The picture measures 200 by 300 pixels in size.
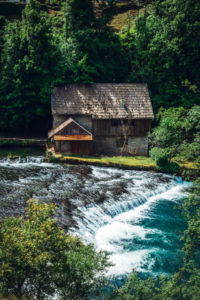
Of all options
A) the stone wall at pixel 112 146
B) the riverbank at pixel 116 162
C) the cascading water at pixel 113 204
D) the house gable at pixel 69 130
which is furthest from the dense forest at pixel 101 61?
the cascading water at pixel 113 204

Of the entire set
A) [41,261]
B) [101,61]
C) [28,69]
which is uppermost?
[101,61]

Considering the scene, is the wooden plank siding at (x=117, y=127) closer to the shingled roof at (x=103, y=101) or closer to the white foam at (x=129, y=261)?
the shingled roof at (x=103, y=101)

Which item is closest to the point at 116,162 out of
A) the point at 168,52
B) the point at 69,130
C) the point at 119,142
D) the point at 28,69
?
the point at 119,142

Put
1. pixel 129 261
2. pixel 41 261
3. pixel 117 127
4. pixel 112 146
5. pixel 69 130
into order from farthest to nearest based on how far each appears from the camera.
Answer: pixel 112 146 < pixel 117 127 < pixel 69 130 < pixel 129 261 < pixel 41 261

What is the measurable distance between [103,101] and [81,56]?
22.9ft

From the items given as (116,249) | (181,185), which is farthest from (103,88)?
(116,249)

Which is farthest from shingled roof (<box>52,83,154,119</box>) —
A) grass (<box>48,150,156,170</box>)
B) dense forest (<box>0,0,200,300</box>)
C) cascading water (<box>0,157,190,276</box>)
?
cascading water (<box>0,157,190,276</box>)

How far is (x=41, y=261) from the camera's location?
10.9 m

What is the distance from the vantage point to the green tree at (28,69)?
39.0 m

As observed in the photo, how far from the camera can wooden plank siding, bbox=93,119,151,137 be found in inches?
1511

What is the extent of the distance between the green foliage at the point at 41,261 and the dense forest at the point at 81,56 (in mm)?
29529

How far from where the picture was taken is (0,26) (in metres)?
44.8

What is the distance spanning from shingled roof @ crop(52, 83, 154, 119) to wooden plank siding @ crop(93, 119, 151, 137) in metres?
0.75

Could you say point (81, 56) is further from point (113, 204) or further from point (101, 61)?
point (113, 204)
